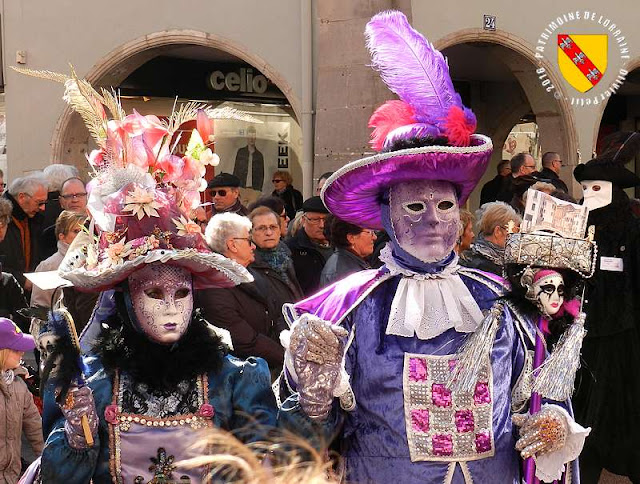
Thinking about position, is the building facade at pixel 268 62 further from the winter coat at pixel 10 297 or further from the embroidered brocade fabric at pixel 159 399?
the embroidered brocade fabric at pixel 159 399

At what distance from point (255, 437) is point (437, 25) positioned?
363 inches

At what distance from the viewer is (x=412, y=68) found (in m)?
4.03

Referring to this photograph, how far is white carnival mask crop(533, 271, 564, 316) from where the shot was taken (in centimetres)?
399

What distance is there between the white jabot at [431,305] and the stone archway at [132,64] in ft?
25.3

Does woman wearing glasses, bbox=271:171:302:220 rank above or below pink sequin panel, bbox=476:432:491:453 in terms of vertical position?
above

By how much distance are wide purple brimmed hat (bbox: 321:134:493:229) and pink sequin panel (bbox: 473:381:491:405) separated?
634 mm

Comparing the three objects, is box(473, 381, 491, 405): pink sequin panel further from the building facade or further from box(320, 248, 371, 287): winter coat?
the building facade

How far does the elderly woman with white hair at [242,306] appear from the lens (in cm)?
559

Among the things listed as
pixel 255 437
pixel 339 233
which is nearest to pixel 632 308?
pixel 339 233

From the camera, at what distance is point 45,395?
11.9ft

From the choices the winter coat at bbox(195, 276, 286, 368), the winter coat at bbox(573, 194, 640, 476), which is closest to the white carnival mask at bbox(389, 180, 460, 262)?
the winter coat at bbox(195, 276, 286, 368)

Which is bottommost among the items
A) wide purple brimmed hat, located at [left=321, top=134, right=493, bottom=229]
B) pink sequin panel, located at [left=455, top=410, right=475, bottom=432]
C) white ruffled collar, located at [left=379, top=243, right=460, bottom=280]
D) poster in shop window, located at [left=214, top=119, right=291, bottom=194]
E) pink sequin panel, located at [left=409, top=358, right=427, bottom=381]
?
→ pink sequin panel, located at [left=455, top=410, right=475, bottom=432]

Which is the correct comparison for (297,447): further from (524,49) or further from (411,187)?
(524,49)

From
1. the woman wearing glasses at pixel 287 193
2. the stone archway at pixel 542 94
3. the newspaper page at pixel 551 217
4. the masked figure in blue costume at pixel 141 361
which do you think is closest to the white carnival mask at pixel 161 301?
the masked figure in blue costume at pixel 141 361
